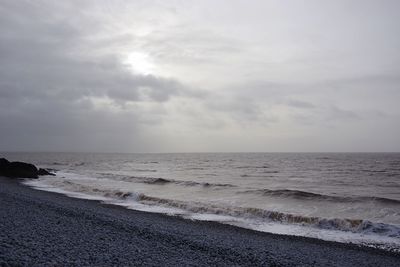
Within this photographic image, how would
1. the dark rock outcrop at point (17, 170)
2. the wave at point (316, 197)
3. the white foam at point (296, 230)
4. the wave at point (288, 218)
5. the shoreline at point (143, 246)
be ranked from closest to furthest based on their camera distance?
the shoreline at point (143, 246) → the white foam at point (296, 230) → the wave at point (288, 218) → the wave at point (316, 197) → the dark rock outcrop at point (17, 170)

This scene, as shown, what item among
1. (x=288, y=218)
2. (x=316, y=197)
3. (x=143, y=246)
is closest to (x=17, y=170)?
(x=316, y=197)

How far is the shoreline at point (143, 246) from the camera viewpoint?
8.06 meters

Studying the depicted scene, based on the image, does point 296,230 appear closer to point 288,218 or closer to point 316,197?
point 288,218

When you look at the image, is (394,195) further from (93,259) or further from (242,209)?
(93,259)

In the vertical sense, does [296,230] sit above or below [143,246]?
below

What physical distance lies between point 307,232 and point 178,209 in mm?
8328

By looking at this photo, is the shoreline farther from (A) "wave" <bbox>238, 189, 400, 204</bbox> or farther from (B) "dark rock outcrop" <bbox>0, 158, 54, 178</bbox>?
(B) "dark rock outcrop" <bbox>0, 158, 54, 178</bbox>

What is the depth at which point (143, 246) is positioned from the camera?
32.0ft

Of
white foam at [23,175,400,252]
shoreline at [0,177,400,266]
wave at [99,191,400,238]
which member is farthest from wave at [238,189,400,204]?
shoreline at [0,177,400,266]

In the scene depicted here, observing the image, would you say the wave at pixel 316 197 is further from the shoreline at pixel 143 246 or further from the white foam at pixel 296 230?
the shoreline at pixel 143 246

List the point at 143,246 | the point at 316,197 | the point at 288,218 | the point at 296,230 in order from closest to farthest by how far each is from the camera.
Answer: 1. the point at 143,246
2. the point at 296,230
3. the point at 288,218
4. the point at 316,197

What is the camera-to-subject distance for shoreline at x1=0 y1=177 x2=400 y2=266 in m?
8.06

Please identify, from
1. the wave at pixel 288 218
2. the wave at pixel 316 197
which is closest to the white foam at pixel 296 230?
the wave at pixel 288 218

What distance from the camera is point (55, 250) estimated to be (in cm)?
823
